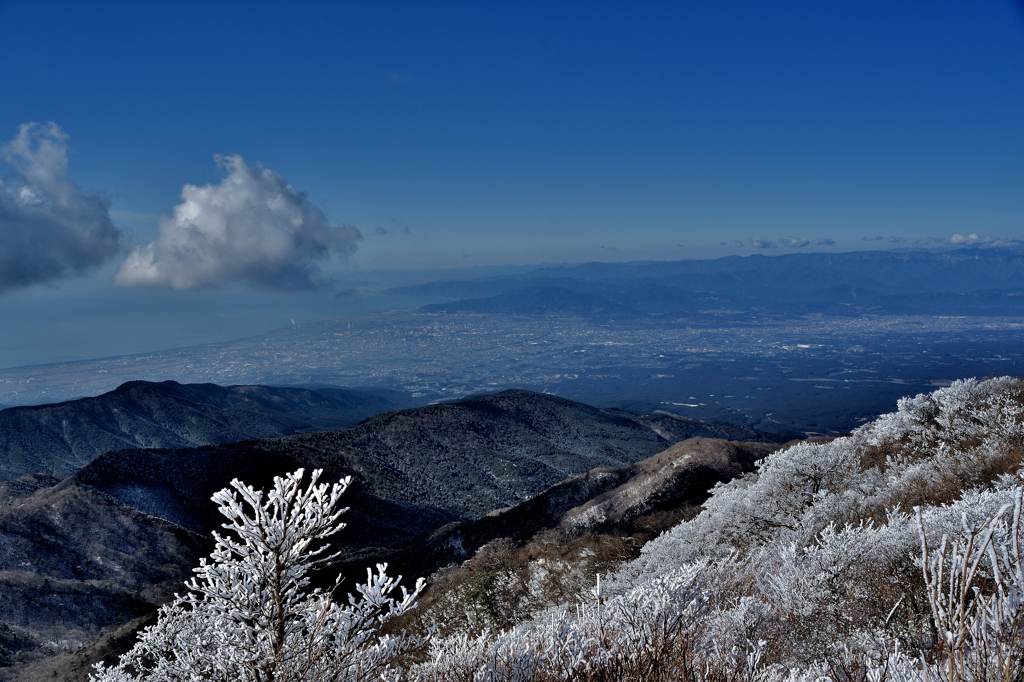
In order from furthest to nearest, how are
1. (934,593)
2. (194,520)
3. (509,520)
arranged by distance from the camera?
(194,520)
(509,520)
(934,593)

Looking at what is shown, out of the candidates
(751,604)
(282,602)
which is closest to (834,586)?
(751,604)

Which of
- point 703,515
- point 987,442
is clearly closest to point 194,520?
point 703,515

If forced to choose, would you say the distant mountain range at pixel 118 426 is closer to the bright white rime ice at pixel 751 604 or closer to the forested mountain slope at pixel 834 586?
the forested mountain slope at pixel 834 586

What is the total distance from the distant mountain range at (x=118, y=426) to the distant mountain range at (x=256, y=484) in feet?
177

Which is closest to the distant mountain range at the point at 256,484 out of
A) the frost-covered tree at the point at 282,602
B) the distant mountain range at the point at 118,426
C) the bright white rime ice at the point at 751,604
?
the bright white rime ice at the point at 751,604

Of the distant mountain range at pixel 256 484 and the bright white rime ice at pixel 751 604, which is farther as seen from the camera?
the distant mountain range at pixel 256 484

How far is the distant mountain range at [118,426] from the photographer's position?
103625mm

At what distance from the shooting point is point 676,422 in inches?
4624

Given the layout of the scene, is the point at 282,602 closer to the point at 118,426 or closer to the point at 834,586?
the point at 834,586

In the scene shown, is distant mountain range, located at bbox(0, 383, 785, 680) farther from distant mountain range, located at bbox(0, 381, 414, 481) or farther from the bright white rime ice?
distant mountain range, located at bbox(0, 381, 414, 481)

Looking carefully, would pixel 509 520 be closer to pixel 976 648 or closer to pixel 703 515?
pixel 703 515

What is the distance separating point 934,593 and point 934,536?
8246 millimetres

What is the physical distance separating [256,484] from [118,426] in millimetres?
84936

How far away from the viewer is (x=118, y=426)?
120188 mm
